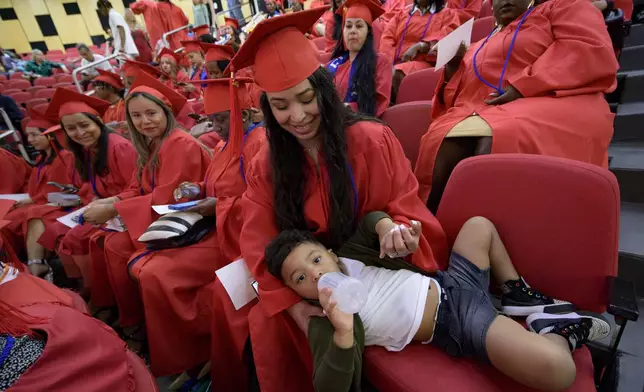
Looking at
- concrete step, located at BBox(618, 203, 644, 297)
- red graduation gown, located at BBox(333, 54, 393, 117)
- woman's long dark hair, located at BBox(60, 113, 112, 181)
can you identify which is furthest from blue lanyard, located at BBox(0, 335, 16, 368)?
red graduation gown, located at BBox(333, 54, 393, 117)

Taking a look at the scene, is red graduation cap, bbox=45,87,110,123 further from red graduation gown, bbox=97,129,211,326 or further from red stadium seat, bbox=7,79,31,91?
red stadium seat, bbox=7,79,31,91

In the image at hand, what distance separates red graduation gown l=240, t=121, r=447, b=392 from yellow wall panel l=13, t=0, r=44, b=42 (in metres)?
19.3

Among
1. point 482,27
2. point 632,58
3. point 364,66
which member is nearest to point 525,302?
point 364,66

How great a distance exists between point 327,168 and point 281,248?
368 mm

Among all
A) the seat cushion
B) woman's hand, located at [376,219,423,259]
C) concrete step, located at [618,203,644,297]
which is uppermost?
woman's hand, located at [376,219,423,259]

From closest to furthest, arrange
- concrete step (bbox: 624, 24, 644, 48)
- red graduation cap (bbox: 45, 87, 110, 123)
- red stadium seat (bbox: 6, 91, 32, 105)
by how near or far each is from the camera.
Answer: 1. red graduation cap (bbox: 45, 87, 110, 123)
2. concrete step (bbox: 624, 24, 644, 48)
3. red stadium seat (bbox: 6, 91, 32, 105)

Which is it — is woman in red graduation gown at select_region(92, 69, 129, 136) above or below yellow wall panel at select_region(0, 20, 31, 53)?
below

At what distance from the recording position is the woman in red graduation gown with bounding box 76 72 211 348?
1955 mm

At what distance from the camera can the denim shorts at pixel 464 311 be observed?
96cm

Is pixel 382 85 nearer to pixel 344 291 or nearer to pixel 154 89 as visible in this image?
pixel 154 89

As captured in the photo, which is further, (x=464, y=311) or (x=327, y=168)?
(x=327, y=168)

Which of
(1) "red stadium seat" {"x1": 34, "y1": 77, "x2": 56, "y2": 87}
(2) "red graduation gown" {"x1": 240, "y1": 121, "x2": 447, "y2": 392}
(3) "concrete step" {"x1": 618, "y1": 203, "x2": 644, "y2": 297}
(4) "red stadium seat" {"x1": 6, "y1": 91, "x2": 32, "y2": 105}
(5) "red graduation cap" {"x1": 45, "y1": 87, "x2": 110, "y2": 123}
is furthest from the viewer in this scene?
(1) "red stadium seat" {"x1": 34, "y1": 77, "x2": 56, "y2": 87}

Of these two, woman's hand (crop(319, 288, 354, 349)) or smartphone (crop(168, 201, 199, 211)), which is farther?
smartphone (crop(168, 201, 199, 211))

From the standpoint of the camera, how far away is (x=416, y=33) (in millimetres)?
3588
